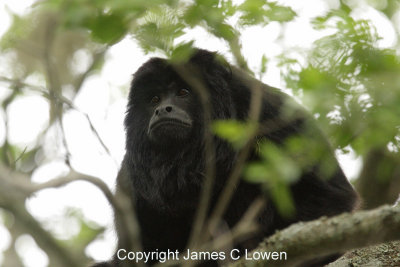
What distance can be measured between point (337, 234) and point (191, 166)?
2371 millimetres

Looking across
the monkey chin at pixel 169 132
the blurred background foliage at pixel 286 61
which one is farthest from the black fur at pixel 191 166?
the blurred background foliage at pixel 286 61

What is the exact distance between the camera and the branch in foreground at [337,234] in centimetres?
176

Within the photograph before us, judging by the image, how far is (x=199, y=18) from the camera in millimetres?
1830

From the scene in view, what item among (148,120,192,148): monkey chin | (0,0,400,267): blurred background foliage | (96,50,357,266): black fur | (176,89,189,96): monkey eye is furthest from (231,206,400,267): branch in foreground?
(176,89,189,96): monkey eye

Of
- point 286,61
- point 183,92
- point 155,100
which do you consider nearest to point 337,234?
point 286,61

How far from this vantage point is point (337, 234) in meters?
1.82

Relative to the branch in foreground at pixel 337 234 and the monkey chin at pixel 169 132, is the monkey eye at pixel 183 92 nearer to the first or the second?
the monkey chin at pixel 169 132

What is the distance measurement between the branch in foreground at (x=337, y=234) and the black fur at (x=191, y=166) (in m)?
1.75

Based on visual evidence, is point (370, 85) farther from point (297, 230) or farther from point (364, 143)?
point (297, 230)

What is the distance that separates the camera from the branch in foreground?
1.76m

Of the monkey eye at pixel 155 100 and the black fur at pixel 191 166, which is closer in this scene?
the black fur at pixel 191 166

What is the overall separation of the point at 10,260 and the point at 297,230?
3.62 m

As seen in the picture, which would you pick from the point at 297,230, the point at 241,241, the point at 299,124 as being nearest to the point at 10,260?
the point at 241,241

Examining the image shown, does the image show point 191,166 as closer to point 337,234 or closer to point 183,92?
point 183,92
